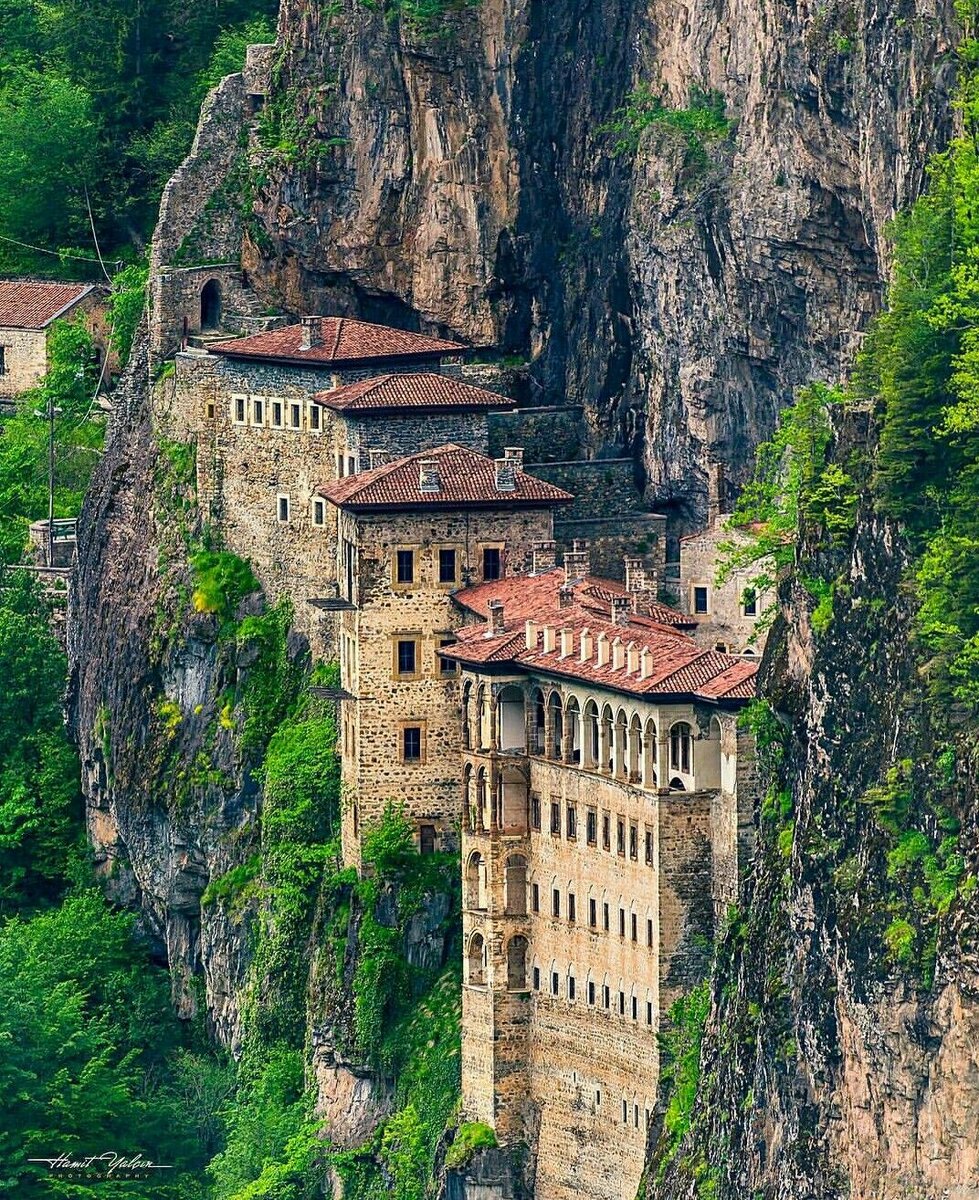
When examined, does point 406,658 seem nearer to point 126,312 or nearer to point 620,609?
point 620,609

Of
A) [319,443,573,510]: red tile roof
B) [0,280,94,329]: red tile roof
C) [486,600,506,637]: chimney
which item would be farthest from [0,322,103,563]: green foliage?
[486,600,506,637]: chimney

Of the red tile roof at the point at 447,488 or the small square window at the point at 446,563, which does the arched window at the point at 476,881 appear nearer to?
the small square window at the point at 446,563

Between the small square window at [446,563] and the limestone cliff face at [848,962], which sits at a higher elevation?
the small square window at [446,563]

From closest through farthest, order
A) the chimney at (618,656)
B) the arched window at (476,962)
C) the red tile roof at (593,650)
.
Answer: the red tile roof at (593,650) < the chimney at (618,656) < the arched window at (476,962)

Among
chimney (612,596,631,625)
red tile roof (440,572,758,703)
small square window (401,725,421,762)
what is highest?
chimney (612,596,631,625)

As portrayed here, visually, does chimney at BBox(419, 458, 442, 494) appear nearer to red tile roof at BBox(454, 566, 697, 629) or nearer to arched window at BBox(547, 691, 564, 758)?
red tile roof at BBox(454, 566, 697, 629)

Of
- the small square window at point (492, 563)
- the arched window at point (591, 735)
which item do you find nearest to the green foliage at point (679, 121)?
the small square window at point (492, 563)
